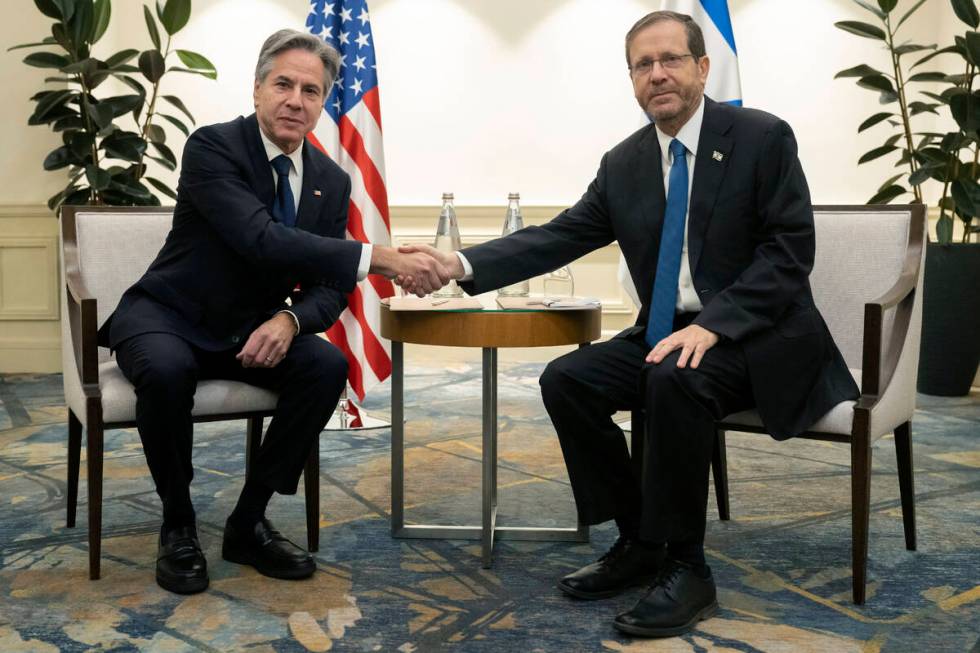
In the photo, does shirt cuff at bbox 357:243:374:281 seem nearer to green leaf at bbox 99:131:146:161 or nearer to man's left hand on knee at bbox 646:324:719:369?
man's left hand on knee at bbox 646:324:719:369

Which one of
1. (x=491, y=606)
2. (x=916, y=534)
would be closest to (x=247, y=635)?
(x=491, y=606)

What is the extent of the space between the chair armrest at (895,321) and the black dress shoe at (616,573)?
65 centimetres

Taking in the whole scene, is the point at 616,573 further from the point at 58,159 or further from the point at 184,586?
the point at 58,159

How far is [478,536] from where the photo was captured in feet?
9.59

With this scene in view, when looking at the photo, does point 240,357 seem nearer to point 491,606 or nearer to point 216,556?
point 216,556

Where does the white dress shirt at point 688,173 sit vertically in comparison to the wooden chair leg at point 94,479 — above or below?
above

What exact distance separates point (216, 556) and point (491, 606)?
828 millimetres

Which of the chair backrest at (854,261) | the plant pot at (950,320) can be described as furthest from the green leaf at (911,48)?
the chair backrest at (854,261)

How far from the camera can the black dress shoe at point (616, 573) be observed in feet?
7.97

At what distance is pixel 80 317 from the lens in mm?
2750

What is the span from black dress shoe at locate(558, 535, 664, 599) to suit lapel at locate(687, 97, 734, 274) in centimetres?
72

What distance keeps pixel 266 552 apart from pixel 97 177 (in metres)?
3.26

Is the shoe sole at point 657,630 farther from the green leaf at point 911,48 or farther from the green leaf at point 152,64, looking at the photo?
the green leaf at point 152,64

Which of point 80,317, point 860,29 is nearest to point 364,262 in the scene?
point 80,317
